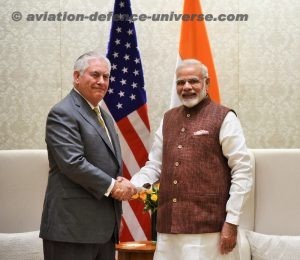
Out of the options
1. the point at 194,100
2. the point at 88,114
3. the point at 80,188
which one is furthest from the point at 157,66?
the point at 80,188

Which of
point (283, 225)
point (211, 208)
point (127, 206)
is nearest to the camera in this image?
point (211, 208)

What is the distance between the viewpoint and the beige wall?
4.75 metres

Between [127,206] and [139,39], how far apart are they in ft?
4.64

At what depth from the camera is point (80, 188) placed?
2.85 m

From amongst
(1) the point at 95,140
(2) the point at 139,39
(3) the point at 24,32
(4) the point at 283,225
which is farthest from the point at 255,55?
(1) the point at 95,140

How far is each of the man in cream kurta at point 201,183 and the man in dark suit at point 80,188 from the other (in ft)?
0.89

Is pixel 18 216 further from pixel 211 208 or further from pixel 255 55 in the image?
pixel 255 55

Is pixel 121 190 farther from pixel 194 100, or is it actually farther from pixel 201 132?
pixel 194 100

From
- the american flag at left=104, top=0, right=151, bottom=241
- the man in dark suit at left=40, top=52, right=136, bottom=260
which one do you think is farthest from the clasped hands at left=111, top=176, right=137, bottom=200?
the american flag at left=104, top=0, right=151, bottom=241

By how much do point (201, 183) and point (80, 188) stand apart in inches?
24.6

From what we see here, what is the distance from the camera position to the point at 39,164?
422cm

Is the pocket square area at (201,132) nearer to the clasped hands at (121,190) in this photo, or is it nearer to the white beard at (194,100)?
the white beard at (194,100)

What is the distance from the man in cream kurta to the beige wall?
1.72m

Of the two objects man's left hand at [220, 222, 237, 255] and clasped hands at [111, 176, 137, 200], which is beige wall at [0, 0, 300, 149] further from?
man's left hand at [220, 222, 237, 255]
